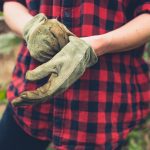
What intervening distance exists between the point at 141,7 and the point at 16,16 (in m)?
0.41

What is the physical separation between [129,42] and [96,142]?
0.32 m

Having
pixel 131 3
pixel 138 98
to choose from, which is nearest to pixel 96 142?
pixel 138 98

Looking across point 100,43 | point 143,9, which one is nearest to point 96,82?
point 100,43

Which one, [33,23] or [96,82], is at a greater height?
[33,23]

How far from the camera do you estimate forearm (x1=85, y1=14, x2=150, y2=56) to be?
1.21 meters

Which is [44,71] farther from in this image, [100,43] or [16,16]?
[16,16]

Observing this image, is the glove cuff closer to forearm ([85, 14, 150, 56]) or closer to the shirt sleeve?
forearm ([85, 14, 150, 56])

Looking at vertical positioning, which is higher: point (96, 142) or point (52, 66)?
point (52, 66)

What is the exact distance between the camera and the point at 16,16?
4.62 feet

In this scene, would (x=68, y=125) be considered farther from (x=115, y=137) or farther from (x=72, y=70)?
(x=72, y=70)

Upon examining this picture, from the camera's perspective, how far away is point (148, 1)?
126 centimetres

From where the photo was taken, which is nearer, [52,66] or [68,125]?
[52,66]

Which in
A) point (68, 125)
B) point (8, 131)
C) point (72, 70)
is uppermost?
point (72, 70)

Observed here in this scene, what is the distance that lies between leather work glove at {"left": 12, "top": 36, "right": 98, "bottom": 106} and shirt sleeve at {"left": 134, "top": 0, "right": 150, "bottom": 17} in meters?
0.22
